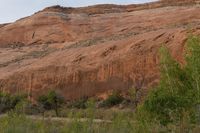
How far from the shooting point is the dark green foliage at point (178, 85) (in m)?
8.90

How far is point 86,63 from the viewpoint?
110 ft

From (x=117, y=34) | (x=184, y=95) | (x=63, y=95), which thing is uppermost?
(x=184, y=95)

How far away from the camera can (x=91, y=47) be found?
117ft

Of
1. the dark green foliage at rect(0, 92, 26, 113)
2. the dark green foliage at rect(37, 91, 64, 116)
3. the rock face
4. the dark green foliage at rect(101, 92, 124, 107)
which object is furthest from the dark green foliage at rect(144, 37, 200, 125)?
the dark green foliage at rect(0, 92, 26, 113)

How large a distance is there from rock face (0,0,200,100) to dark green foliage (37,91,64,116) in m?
2.01

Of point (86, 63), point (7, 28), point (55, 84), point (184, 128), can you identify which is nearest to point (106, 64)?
point (86, 63)

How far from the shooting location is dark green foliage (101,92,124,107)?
29.6 m

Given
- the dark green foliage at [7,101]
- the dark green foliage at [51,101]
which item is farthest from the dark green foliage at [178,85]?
the dark green foliage at [7,101]

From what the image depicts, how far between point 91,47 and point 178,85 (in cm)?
2606

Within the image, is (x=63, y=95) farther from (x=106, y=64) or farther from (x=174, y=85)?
(x=174, y=85)

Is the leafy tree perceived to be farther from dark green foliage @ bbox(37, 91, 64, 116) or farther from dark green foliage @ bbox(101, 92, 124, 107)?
dark green foliage @ bbox(37, 91, 64, 116)

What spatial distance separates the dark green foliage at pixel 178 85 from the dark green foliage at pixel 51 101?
18.9m

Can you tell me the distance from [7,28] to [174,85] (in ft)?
141

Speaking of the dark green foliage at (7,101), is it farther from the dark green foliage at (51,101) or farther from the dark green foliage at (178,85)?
the dark green foliage at (178,85)
